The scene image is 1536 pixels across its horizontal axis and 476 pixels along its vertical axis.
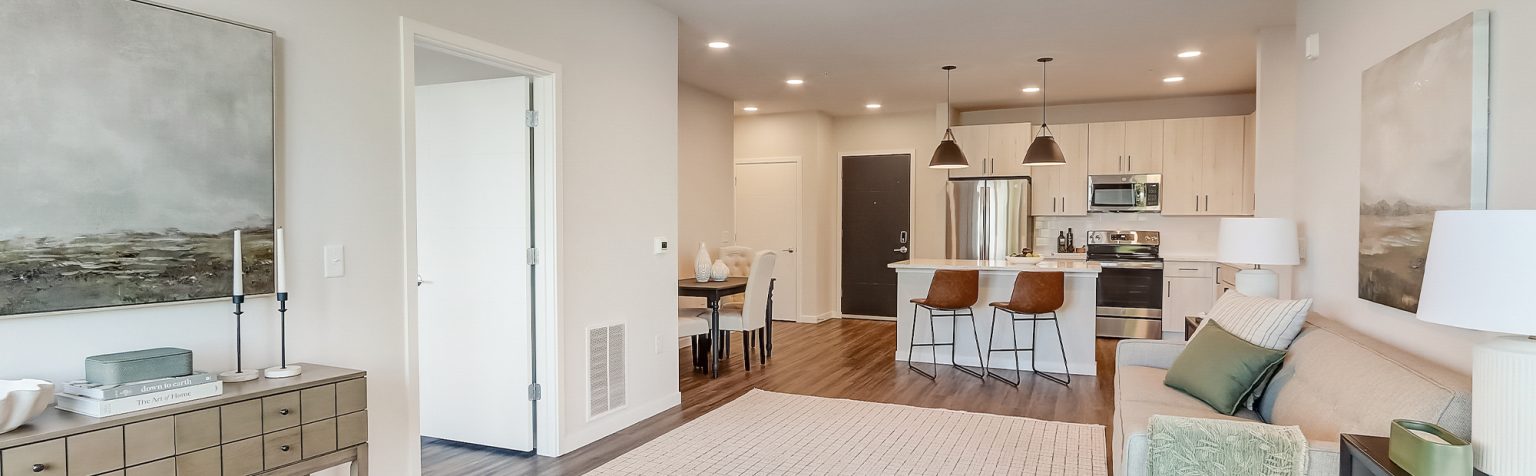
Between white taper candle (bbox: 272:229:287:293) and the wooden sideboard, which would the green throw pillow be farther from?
white taper candle (bbox: 272:229:287:293)

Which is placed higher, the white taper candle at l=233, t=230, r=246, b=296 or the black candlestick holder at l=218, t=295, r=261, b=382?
the white taper candle at l=233, t=230, r=246, b=296

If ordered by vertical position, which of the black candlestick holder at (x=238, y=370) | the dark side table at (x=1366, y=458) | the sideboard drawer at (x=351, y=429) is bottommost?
the sideboard drawer at (x=351, y=429)

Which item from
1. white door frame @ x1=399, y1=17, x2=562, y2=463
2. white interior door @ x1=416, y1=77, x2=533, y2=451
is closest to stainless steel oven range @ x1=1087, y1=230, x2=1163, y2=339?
white door frame @ x1=399, y1=17, x2=562, y2=463

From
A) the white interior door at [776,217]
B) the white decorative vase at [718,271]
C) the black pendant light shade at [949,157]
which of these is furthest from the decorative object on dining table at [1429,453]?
the white interior door at [776,217]

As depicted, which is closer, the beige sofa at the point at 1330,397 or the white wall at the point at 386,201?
the beige sofa at the point at 1330,397

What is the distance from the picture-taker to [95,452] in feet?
5.90

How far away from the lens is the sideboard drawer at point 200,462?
6.42 feet

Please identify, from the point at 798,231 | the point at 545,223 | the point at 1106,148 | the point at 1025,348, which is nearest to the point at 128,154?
the point at 545,223

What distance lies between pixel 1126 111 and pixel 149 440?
8.10 m

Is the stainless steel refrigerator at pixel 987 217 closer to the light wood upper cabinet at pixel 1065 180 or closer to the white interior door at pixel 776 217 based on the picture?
the light wood upper cabinet at pixel 1065 180

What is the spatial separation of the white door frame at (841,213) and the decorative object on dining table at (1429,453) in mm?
7108

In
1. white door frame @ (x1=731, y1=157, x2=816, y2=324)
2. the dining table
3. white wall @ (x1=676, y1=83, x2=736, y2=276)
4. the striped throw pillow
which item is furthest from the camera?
white door frame @ (x1=731, y1=157, x2=816, y2=324)

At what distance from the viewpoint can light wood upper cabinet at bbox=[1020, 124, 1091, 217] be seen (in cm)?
792

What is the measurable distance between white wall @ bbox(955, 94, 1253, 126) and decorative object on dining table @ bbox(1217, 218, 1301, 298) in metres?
4.28
